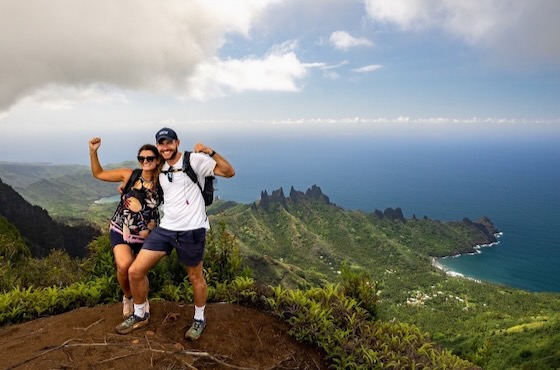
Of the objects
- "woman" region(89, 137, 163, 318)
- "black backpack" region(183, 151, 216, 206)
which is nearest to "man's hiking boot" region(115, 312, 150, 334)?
"woman" region(89, 137, 163, 318)

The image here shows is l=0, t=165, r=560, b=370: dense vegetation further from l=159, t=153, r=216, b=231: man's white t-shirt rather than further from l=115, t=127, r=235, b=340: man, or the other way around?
l=159, t=153, r=216, b=231: man's white t-shirt

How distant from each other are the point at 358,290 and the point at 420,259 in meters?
155

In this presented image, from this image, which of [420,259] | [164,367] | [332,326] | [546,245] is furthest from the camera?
[546,245]

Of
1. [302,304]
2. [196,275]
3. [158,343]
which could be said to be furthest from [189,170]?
[302,304]

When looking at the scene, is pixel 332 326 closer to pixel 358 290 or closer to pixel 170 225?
pixel 358 290

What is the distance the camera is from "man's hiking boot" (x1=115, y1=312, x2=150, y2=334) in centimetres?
→ 477

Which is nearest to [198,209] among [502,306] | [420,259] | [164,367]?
[164,367]

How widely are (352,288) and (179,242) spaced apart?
3623 millimetres

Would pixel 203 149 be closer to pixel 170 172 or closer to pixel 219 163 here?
pixel 219 163

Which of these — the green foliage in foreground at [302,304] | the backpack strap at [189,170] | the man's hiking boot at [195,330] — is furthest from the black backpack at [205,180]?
the green foliage in foreground at [302,304]

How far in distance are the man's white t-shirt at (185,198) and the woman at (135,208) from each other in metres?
0.32

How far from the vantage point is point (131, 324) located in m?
4.85

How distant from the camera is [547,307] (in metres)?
92.8

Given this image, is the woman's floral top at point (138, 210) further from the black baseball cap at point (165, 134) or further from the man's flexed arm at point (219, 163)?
the man's flexed arm at point (219, 163)
